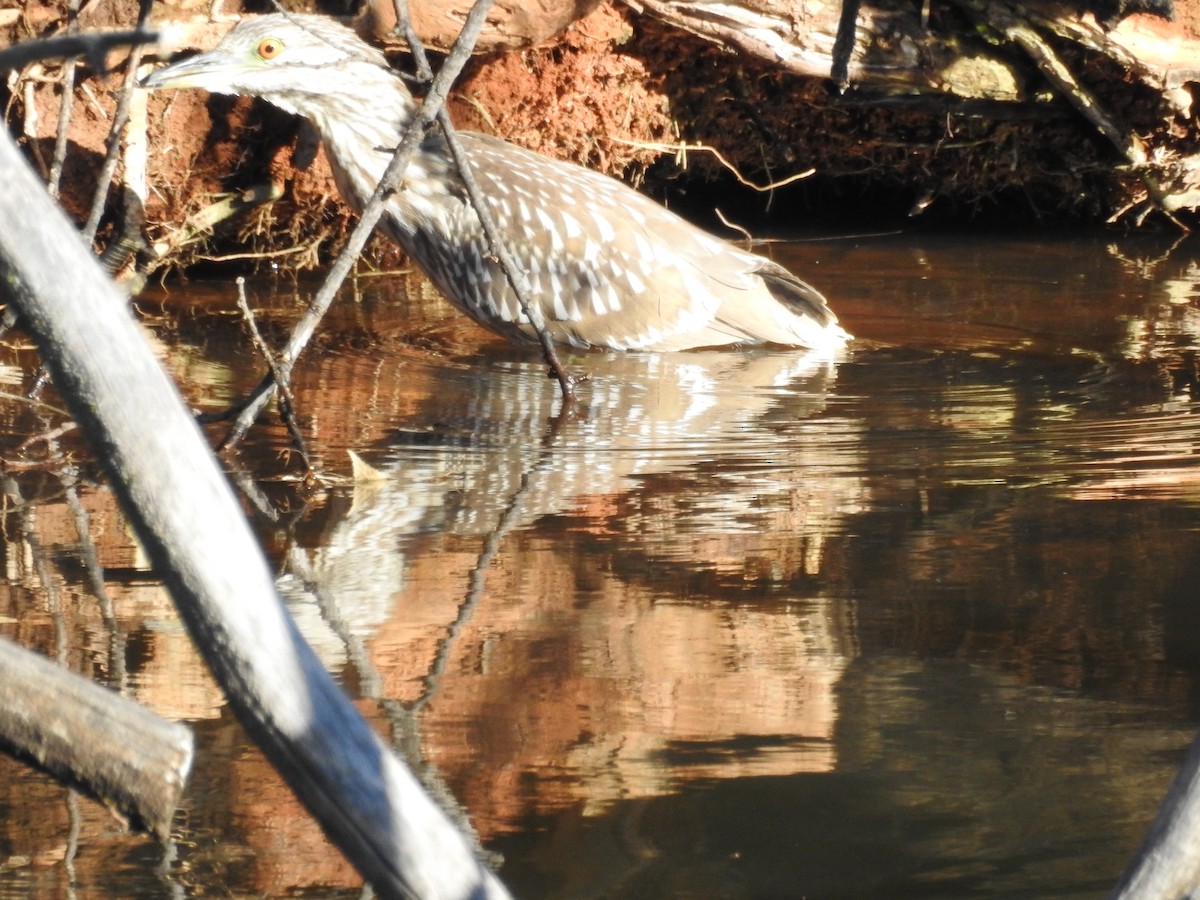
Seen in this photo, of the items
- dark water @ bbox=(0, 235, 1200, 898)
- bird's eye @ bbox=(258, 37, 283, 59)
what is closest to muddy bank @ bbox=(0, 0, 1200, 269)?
bird's eye @ bbox=(258, 37, 283, 59)

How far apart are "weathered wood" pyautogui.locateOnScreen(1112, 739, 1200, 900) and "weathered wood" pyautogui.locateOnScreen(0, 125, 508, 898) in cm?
68

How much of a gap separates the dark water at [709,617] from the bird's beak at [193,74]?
96cm

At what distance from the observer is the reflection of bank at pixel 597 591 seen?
103 inches

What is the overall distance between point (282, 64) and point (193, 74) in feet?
1.49

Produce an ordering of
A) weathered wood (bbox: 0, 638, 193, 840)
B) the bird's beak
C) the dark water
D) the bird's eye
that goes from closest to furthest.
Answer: weathered wood (bbox: 0, 638, 193, 840) < the dark water < the bird's beak < the bird's eye

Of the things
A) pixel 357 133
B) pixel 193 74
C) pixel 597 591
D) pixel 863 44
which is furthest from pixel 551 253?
pixel 597 591

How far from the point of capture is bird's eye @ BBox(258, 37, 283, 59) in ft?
17.1

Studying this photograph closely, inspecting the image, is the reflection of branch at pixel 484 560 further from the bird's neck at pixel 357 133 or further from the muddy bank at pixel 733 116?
the muddy bank at pixel 733 116

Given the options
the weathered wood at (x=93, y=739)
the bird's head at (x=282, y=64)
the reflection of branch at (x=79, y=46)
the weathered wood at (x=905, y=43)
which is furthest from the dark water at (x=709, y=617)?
the weathered wood at (x=905, y=43)

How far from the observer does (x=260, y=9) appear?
6230 mm

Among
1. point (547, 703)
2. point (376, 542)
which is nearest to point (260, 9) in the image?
point (376, 542)

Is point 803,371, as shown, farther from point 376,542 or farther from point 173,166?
point 173,166

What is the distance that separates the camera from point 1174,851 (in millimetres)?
1592

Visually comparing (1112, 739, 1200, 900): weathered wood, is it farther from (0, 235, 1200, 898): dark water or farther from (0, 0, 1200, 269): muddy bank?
(0, 0, 1200, 269): muddy bank
